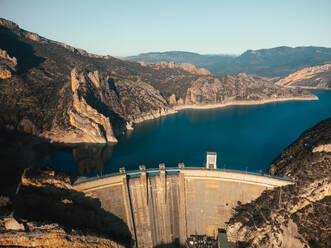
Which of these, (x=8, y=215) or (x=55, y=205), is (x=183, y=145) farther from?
(x=8, y=215)

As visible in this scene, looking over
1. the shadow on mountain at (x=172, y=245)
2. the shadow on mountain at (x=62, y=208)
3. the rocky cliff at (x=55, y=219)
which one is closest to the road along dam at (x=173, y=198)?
the shadow on mountain at (x=172, y=245)

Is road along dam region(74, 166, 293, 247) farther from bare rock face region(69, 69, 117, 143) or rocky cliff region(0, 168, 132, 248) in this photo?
bare rock face region(69, 69, 117, 143)

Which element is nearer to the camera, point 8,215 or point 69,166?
point 8,215

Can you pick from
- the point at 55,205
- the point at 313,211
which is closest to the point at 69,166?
the point at 55,205

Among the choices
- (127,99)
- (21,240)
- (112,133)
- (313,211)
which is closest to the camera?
(21,240)

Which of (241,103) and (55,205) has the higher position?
(241,103)

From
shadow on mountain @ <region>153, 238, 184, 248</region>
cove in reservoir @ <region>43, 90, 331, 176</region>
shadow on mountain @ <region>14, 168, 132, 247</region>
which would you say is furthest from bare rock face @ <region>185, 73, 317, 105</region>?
shadow on mountain @ <region>14, 168, 132, 247</region>

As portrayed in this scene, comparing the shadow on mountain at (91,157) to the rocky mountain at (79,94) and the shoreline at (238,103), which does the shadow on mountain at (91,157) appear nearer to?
the rocky mountain at (79,94)
